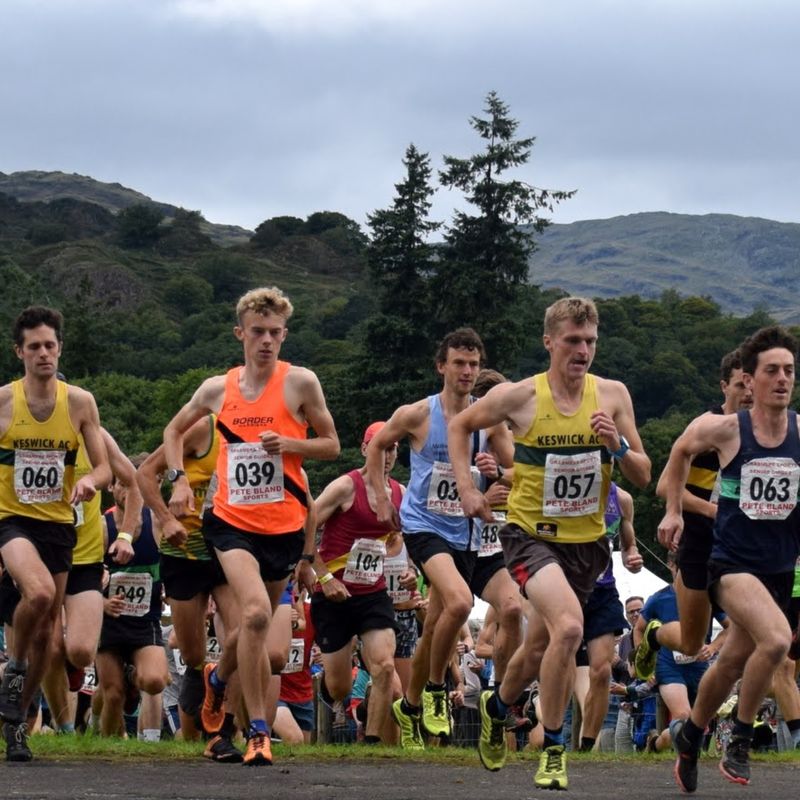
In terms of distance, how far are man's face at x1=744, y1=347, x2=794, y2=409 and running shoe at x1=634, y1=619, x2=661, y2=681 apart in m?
4.82

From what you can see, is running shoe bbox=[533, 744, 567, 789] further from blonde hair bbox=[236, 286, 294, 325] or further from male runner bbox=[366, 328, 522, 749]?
blonde hair bbox=[236, 286, 294, 325]

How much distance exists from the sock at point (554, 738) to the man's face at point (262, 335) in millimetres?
2818

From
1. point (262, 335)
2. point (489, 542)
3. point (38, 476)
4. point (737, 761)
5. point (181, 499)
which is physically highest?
point (262, 335)

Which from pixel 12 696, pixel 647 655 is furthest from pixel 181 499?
pixel 647 655

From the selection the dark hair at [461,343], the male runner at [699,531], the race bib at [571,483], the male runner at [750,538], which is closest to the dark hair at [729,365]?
the male runner at [699,531]

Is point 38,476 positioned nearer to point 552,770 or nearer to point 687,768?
point 552,770

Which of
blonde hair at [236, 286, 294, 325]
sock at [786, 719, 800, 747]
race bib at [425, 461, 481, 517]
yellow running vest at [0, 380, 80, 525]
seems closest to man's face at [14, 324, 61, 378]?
yellow running vest at [0, 380, 80, 525]

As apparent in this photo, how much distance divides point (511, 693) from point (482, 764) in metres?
0.83

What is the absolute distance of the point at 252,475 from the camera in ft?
34.3

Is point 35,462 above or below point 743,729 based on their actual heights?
above

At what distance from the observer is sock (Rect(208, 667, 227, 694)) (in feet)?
37.8

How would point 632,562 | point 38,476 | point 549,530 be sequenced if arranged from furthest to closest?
point 632,562, point 38,476, point 549,530

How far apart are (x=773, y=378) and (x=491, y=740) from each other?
259 centimetres

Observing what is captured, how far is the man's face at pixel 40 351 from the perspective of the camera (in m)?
10.7
